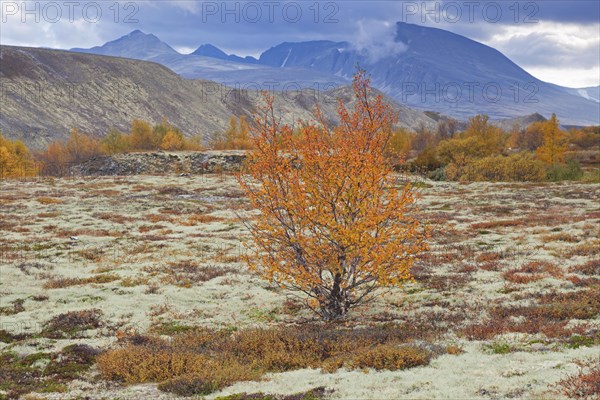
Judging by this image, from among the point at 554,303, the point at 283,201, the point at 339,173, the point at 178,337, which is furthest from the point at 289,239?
the point at 554,303

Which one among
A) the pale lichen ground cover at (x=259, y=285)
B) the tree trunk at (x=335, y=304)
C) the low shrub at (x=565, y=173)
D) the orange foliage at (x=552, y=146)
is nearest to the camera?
the pale lichen ground cover at (x=259, y=285)

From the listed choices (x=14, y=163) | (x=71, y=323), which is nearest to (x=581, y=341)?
(x=71, y=323)

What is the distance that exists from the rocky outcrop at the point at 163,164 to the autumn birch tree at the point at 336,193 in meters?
80.9

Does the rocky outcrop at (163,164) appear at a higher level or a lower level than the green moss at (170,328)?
higher


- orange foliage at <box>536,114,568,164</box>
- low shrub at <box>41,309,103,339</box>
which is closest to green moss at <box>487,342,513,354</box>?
low shrub at <box>41,309,103,339</box>

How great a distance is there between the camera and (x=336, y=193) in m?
17.4

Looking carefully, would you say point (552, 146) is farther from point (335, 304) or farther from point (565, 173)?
point (335, 304)

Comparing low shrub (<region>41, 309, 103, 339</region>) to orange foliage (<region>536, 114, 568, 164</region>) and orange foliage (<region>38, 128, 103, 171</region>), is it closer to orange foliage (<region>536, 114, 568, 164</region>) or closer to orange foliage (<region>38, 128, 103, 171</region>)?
orange foliage (<region>536, 114, 568, 164</region>)

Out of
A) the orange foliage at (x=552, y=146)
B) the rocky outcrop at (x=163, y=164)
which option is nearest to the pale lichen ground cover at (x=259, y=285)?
the orange foliage at (x=552, y=146)

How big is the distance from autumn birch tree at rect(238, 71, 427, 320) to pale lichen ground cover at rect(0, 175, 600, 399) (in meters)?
2.57

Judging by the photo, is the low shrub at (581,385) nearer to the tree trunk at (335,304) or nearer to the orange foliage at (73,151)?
the tree trunk at (335,304)

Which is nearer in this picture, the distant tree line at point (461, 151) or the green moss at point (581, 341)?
the green moss at point (581, 341)

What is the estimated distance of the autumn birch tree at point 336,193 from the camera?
17094 mm

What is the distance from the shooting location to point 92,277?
81.7 feet
